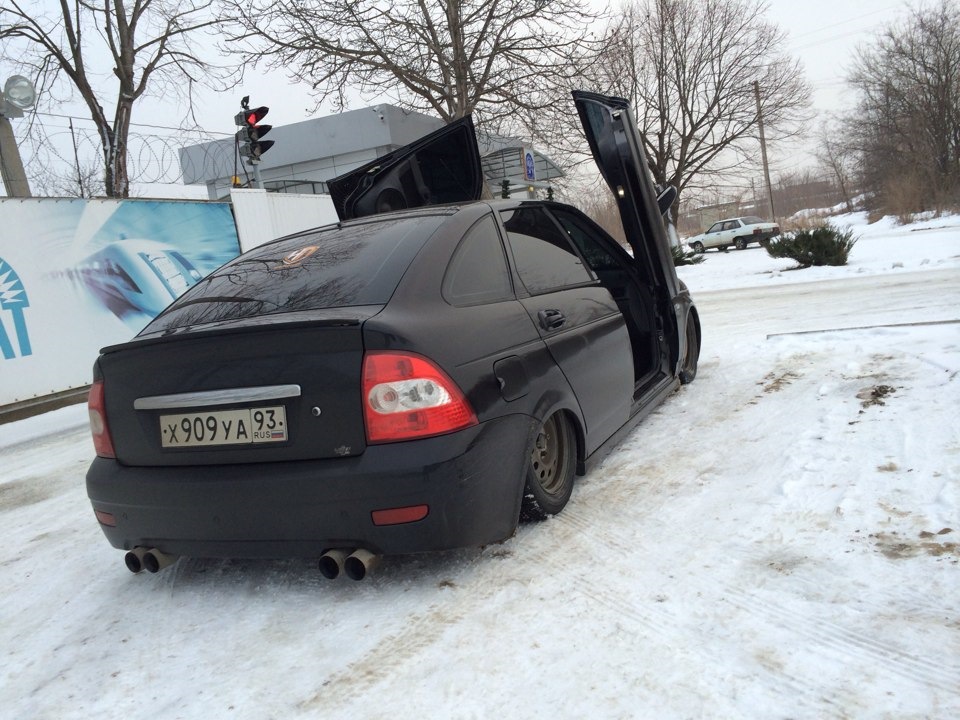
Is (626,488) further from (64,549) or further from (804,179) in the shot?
(804,179)

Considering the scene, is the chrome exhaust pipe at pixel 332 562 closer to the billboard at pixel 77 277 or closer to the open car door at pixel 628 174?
the open car door at pixel 628 174

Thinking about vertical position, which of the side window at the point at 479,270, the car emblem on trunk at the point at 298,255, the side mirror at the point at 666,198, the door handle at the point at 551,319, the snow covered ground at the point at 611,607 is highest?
the side mirror at the point at 666,198

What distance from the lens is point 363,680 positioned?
2.16 meters

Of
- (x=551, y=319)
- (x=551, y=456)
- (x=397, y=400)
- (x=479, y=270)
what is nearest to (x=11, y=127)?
(x=479, y=270)

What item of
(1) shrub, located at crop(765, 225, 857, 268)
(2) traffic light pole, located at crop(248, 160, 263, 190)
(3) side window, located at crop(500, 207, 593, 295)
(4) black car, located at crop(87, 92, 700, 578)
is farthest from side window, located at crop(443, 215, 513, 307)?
(1) shrub, located at crop(765, 225, 857, 268)

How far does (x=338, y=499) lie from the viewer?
2457mm

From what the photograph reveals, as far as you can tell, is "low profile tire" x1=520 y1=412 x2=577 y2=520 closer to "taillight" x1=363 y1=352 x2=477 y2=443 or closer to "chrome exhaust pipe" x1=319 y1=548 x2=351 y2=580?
"taillight" x1=363 y1=352 x2=477 y2=443

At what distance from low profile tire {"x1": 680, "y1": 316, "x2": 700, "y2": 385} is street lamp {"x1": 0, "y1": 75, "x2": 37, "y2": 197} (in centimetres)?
1019

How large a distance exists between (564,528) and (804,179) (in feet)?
327

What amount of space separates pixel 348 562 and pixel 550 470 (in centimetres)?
110

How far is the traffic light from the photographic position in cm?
1130

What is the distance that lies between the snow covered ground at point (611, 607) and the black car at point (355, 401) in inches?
9.4

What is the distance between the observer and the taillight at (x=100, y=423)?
9.52 feet

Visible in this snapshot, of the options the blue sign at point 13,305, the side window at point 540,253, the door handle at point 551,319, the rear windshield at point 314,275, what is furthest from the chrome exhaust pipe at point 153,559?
the blue sign at point 13,305
